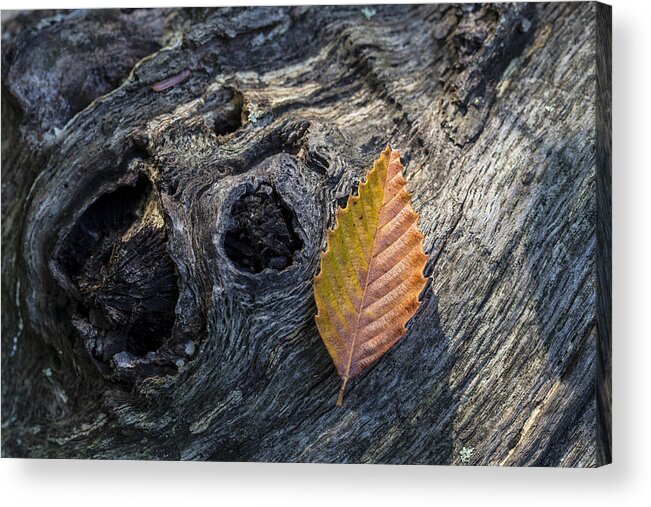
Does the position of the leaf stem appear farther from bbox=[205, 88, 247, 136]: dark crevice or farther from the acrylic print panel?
bbox=[205, 88, 247, 136]: dark crevice

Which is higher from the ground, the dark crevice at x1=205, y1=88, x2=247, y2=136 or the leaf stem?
the dark crevice at x1=205, y1=88, x2=247, y2=136

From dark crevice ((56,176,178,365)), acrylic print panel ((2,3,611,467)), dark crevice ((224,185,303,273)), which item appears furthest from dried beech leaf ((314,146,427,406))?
dark crevice ((56,176,178,365))

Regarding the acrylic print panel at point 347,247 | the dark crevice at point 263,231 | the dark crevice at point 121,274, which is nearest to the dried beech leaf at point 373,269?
the acrylic print panel at point 347,247

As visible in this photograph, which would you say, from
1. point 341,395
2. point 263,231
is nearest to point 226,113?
point 263,231

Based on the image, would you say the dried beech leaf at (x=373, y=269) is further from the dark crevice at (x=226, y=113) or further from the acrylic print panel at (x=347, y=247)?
the dark crevice at (x=226, y=113)

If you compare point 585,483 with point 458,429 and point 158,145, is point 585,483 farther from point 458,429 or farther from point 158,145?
point 158,145

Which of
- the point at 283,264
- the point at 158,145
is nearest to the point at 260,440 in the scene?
the point at 283,264

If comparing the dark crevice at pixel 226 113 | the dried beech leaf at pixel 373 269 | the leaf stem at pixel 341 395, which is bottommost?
the leaf stem at pixel 341 395

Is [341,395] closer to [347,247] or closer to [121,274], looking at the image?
[347,247]
